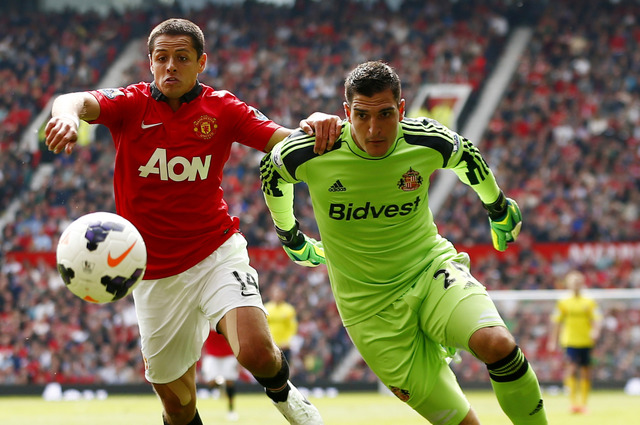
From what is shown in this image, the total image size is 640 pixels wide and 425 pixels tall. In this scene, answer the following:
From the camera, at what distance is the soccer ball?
5281 millimetres

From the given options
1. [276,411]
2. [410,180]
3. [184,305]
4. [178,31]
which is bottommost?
[276,411]

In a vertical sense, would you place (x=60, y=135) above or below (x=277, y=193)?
above

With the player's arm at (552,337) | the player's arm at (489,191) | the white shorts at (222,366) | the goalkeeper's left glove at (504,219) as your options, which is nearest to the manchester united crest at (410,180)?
the player's arm at (489,191)

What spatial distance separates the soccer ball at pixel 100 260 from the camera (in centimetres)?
528

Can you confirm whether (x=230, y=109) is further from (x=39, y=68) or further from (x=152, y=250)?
(x=39, y=68)

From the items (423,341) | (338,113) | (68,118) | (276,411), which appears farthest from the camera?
(338,113)

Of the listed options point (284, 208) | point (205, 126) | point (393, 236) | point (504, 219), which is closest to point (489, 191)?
point (504, 219)

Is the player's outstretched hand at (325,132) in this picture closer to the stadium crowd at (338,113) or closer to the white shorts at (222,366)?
the white shorts at (222,366)

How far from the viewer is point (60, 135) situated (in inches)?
194

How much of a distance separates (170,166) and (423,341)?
1.94 metres

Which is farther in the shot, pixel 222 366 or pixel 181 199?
pixel 222 366

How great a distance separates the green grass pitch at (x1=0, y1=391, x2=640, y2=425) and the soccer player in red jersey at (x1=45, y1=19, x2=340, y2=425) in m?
7.26

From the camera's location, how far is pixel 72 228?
5.41 m

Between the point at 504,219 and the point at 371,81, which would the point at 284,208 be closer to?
the point at 371,81
